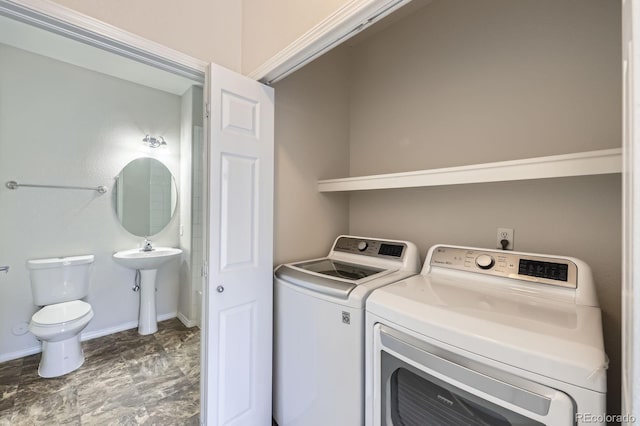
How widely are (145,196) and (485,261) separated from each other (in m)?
3.17

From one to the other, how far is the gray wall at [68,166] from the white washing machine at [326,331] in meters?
2.16

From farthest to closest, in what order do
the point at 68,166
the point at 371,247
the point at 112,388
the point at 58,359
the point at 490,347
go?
the point at 68,166
the point at 58,359
the point at 112,388
the point at 371,247
the point at 490,347

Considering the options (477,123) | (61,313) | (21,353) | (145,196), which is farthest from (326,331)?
(21,353)

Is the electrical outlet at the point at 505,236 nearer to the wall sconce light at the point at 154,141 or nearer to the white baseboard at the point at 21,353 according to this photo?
the wall sconce light at the point at 154,141

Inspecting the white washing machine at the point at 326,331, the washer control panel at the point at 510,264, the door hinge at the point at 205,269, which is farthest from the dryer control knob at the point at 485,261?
the door hinge at the point at 205,269

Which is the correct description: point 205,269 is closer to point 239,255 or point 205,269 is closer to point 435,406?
point 239,255

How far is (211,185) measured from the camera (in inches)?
50.3

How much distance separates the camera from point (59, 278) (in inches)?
88.9

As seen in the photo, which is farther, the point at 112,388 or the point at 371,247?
the point at 112,388

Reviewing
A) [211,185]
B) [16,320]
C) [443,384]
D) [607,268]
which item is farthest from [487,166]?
[16,320]

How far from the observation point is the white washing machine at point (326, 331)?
1134 mm

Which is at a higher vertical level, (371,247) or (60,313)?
(371,247)

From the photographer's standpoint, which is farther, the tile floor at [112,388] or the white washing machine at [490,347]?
the tile floor at [112,388]

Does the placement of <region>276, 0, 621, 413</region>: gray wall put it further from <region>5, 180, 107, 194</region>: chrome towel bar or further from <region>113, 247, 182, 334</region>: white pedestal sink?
<region>5, 180, 107, 194</region>: chrome towel bar
